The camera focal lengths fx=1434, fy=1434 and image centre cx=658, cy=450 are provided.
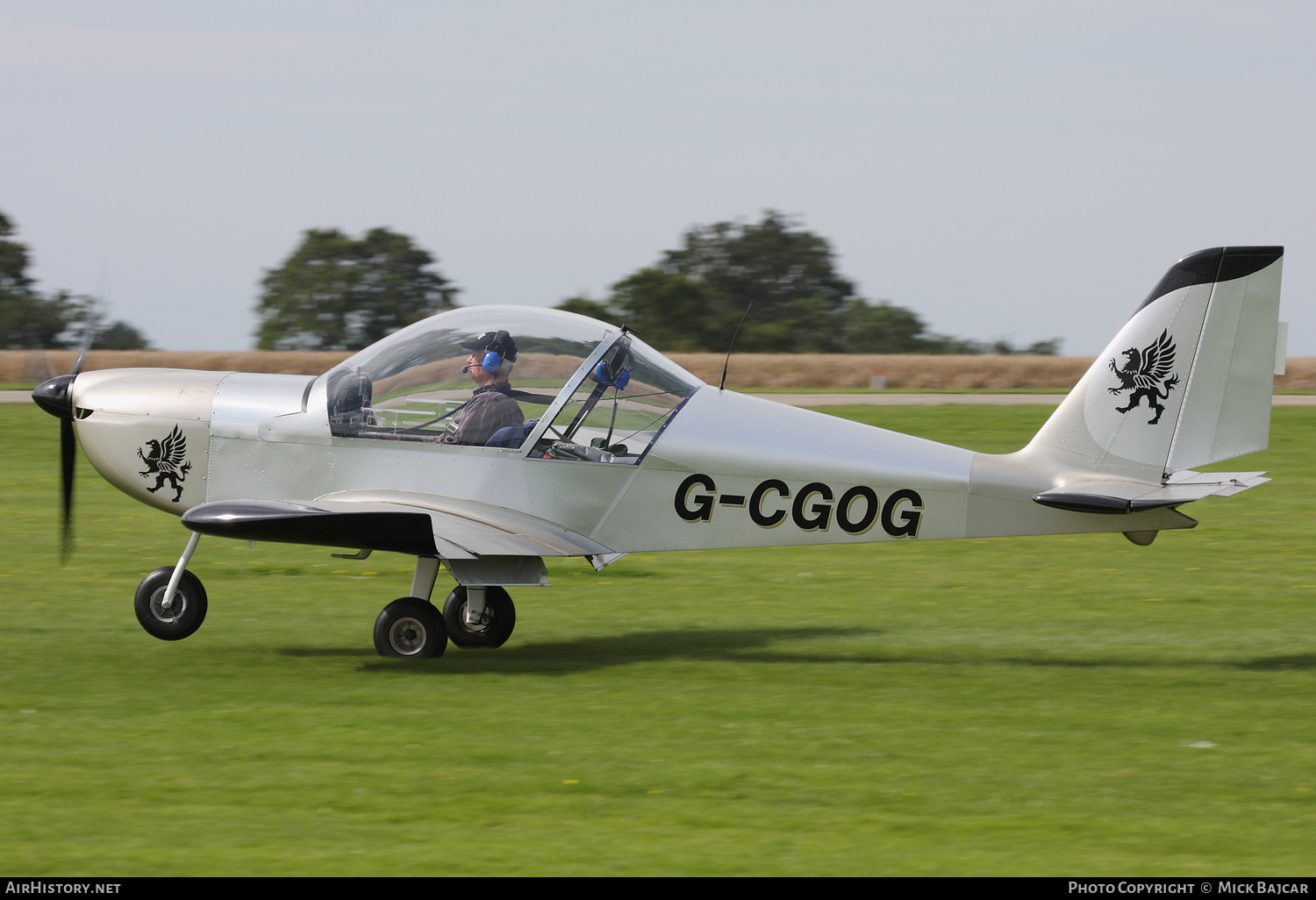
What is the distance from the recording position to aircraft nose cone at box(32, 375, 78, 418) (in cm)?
1081

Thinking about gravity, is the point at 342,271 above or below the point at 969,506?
above

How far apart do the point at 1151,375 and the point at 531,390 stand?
426cm

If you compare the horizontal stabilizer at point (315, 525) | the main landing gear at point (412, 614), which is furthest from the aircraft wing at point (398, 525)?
the main landing gear at point (412, 614)

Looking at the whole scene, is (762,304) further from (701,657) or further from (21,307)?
(701,657)

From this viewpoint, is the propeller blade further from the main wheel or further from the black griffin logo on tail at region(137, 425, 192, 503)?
the main wheel

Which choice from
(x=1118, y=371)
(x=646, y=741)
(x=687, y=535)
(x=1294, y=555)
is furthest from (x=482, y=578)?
(x=1294, y=555)

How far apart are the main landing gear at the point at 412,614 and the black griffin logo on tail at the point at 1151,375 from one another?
4552 millimetres

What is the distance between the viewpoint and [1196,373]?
9.59 m

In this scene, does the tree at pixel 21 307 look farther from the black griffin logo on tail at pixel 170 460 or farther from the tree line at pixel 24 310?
the black griffin logo on tail at pixel 170 460

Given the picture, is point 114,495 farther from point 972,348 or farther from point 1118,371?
point 972,348

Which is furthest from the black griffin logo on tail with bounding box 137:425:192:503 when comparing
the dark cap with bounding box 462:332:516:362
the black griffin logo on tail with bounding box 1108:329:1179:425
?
the black griffin logo on tail with bounding box 1108:329:1179:425

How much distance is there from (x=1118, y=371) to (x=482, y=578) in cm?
457

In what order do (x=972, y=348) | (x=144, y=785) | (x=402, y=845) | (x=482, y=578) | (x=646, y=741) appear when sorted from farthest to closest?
(x=972, y=348) → (x=482, y=578) → (x=646, y=741) → (x=144, y=785) → (x=402, y=845)

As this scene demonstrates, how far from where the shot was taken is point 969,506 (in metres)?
9.70
